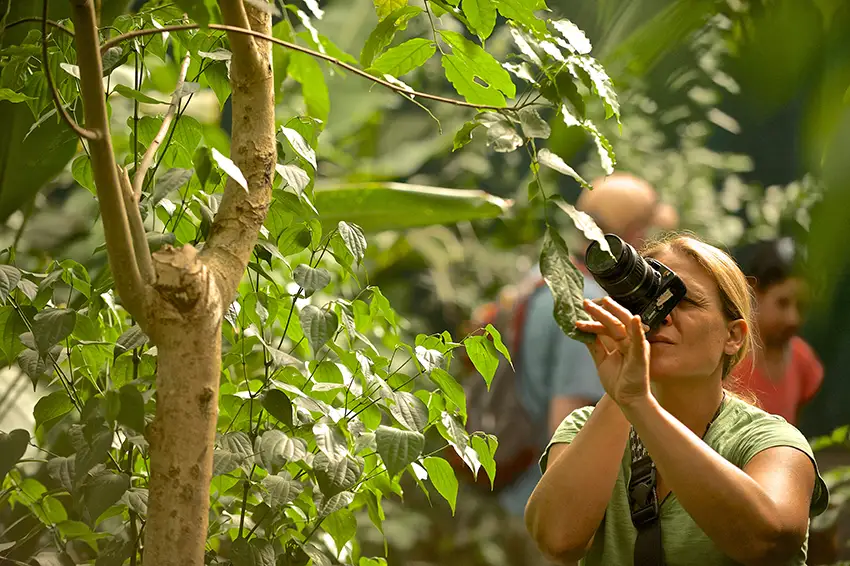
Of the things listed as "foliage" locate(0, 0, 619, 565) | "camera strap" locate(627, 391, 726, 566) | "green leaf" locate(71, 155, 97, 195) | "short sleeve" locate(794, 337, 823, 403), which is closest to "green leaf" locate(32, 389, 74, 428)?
"foliage" locate(0, 0, 619, 565)

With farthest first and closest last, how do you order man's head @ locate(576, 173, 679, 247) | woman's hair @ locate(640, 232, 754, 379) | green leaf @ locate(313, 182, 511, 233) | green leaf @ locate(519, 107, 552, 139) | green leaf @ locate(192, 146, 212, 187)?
man's head @ locate(576, 173, 679, 247)
green leaf @ locate(313, 182, 511, 233)
woman's hair @ locate(640, 232, 754, 379)
green leaf @ locate(192, 146, 212, 187)
green leaf @ locate(519, 107, 552, 139)

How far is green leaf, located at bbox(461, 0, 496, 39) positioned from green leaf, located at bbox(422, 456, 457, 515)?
492 mm

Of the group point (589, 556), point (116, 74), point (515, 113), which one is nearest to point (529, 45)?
point (515, 113)

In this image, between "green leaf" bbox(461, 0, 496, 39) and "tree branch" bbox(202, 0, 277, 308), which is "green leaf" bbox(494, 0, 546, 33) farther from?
"tree branch" bbox(202, 0, 277, 308)

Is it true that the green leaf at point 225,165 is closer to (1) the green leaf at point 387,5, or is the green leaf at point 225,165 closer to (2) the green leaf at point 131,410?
(2) the green leaf at point 131,410

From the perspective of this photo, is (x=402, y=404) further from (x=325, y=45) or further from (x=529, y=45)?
(x=325, y=45)

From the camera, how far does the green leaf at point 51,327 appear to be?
0.99 m

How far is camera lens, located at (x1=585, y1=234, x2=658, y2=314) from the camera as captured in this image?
3.45 feet

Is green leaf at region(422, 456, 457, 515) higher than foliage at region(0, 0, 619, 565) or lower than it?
lower

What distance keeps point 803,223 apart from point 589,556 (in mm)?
2426

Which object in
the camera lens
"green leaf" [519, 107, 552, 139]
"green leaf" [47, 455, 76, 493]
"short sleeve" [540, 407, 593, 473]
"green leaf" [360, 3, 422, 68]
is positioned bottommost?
"short sleeve" [540, 407, 593, 473]

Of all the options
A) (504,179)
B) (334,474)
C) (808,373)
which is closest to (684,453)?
(334,474)

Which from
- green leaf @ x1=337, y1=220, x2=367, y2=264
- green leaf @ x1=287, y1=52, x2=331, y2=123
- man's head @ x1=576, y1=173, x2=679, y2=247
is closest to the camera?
green leaf @ x1=337, y1=220, x2=367, y2=264

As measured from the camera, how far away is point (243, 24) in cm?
90
